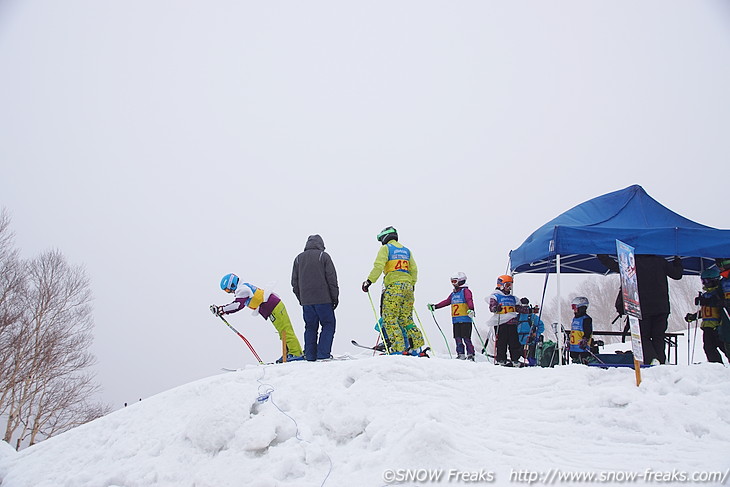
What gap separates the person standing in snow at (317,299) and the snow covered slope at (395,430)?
1853 millimetres

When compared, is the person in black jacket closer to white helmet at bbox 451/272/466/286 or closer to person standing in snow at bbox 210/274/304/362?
white helmet at bbox 451/272/466/286

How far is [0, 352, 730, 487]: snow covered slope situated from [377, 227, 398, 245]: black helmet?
9.39 ft

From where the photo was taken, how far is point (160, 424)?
16.7 ft

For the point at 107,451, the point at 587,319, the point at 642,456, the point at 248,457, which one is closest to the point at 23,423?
the point at 107,451

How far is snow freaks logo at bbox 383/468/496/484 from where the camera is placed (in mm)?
3371

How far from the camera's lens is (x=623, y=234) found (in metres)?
7.63

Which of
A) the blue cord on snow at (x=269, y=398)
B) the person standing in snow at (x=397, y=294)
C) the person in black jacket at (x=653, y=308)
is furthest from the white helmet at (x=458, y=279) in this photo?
the blue cord on snow at (x=269, y=398)

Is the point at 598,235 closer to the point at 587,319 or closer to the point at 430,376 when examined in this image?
the point at 587,319

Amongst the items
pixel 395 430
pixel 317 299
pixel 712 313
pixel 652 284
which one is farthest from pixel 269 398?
pixel 712 313

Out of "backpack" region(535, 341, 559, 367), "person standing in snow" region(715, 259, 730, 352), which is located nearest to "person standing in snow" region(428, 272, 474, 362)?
"backpack" region(535, 341, 559, 367)

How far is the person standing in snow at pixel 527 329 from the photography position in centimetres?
949

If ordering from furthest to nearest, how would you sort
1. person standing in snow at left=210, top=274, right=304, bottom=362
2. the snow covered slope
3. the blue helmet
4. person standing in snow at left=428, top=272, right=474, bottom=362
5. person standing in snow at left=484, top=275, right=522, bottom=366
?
person standing in snow at left=428, top=272, right=474, bottom=362, person standing in snow at left=484, top=275, right=522, bottom=366, the blue helmet, person standing in snow at left=210, top=274, right=304, bottom=362, the snow covered slope

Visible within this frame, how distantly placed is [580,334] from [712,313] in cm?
216

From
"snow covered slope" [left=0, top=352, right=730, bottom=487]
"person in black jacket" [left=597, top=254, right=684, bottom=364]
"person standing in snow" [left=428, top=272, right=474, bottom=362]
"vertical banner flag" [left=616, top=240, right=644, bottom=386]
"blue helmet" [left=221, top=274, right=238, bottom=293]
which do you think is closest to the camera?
"snow covered slope" [left=0, top=352, right=730, bottom=487]
